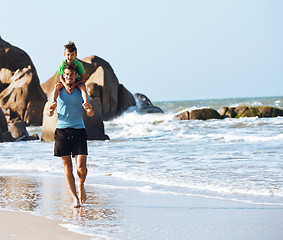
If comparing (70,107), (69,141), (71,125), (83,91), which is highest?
(83,91)

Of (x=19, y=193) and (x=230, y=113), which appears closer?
(x=19, y=193)

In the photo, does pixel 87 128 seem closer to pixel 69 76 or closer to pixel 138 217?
pixel 69 76

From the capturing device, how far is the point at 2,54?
3238 centimetres

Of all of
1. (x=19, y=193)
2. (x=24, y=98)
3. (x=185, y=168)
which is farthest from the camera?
(x=24, y=98)

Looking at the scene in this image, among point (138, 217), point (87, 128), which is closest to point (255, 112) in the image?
point (87, 128)

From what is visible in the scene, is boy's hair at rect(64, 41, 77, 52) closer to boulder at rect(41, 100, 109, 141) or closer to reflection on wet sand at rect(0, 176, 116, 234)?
reflection on wet sand at rect(0, 176, 116, 234)

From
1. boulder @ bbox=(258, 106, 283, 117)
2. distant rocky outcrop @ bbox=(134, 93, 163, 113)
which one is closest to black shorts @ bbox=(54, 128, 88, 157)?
boulder @ bbox=(258, 106, 283, 117)

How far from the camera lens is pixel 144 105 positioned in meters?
37.3

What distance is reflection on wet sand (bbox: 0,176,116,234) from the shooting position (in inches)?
178

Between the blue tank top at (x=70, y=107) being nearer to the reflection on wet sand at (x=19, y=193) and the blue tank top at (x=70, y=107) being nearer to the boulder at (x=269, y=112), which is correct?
the reflection on wet sand at (x=19, y=193)

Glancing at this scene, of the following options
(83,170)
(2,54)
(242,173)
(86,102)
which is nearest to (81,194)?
(83,170)

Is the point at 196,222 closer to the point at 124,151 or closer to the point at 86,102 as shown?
the point at 86,102

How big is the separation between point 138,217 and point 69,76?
1571 millimetres

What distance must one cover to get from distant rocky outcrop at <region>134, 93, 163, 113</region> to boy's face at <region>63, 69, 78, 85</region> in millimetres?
30566
